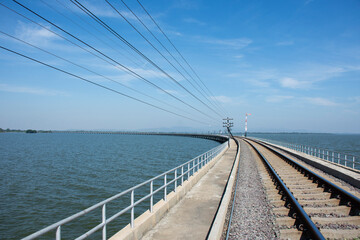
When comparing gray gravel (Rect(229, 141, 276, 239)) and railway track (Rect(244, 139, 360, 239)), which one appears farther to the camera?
gray gravel (Rect(229, 141, 276, 239))

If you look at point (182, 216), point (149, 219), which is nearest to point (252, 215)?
point (182, 216)

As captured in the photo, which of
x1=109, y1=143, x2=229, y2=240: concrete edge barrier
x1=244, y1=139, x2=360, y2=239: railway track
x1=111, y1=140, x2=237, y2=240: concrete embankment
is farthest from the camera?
x1=111, y1=140, x2=237, y2=240: concrete embankment

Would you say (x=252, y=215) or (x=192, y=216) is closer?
(x=192, y=216)

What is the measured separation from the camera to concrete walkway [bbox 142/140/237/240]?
263 inches

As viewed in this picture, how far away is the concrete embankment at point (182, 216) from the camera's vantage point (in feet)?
21.4

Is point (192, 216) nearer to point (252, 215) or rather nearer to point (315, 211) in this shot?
point (252, 215)

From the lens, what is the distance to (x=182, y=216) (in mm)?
8094

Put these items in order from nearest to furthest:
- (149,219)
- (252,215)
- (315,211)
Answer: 1. (149,219)
2. (315,211)
3. (252,215)

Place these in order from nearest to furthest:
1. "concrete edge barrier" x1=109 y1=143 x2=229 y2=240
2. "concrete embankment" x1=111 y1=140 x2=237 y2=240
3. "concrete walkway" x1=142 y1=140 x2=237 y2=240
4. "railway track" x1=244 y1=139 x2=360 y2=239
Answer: "concrete edge barrier" x1=109 y1=143 x2=229 y2=240, "railway track" x1=244 y1=139 x2=360 y2=239, "concrete embankment" x1=111 y1=140 x2=237 y2=240, "concrete walkway" x1=142 y1=140 x2=237 y2=240

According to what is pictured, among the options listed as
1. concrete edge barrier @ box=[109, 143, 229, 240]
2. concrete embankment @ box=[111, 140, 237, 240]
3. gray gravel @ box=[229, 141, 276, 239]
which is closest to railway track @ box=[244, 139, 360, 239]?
gray gravel @ box=[229, 141, 276, 239]

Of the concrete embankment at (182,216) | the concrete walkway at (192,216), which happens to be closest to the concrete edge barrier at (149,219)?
the concrete embankment at (182,216)

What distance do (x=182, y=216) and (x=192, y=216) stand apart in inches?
12.7

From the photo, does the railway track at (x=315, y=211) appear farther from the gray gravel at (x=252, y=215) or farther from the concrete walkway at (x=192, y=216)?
the concrete walkway at (x=192, y=216)

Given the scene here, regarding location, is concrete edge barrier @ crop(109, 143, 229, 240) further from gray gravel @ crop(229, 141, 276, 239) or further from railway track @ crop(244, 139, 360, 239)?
railway track @ crop(244, 139, 360, 239)
